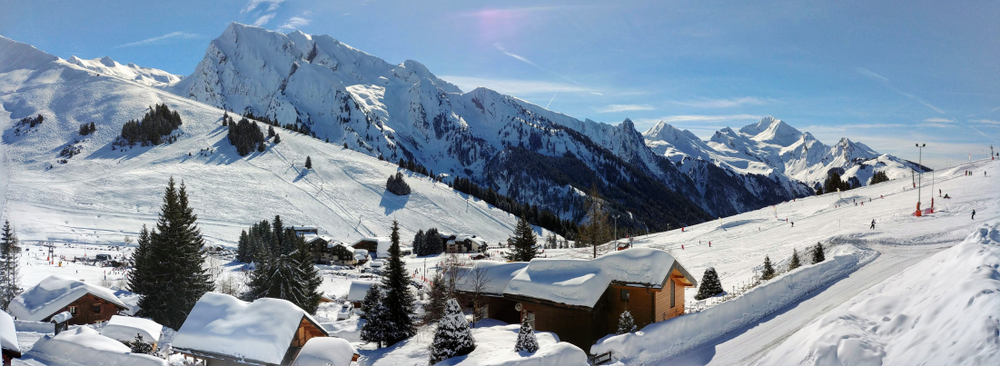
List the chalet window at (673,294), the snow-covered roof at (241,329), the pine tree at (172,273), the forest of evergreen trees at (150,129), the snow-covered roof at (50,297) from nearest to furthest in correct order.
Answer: the snow-covered roof at (241,329) < the chalet window at (673,294) < the snow-covered roof at (50,297) < the pine tree at (172,273) < the forest of evergreen trees at (150,129)

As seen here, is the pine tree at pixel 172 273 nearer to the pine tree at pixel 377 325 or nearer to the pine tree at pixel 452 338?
the pine tree at pixel 377 325

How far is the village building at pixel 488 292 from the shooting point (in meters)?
29.2

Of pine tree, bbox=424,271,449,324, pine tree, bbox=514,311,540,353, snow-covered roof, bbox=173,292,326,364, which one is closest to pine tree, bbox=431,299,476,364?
pine tree, bbox=514,311,540,353

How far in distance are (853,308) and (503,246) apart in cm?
8817

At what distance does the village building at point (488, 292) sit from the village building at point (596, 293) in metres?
3.52

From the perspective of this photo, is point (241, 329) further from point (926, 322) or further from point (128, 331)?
point (926, 322)

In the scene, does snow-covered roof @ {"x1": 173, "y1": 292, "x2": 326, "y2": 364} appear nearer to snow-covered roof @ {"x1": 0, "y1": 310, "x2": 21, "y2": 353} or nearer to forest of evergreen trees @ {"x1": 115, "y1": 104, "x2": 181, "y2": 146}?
snow-covered roof @ {"x1": 0, "y1": 310, "x2": 21, "y2": 353}

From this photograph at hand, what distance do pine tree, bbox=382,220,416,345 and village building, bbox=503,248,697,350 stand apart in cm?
694

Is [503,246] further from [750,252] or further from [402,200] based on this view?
[750,252]

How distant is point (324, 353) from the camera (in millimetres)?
21062

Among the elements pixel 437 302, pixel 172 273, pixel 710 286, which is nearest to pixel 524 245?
pixel 437 302

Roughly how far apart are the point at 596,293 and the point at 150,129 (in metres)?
144

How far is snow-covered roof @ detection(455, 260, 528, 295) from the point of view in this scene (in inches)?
1162

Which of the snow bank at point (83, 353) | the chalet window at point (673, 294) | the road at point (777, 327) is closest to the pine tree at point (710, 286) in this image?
the chalet window at point (673, 294)
